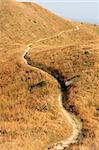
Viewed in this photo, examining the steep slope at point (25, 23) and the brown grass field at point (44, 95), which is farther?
the steep slope at point (25, 23)

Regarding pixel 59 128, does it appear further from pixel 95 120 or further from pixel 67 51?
pixel 67 51

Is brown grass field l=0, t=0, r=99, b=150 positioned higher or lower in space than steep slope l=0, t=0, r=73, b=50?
higher

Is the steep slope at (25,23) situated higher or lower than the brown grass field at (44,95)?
lower

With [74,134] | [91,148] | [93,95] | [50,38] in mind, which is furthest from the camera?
[50,38]

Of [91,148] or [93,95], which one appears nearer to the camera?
[91,148]

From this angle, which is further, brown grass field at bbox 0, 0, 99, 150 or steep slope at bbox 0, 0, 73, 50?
steep slope at bbox 0, 0, 73, 50

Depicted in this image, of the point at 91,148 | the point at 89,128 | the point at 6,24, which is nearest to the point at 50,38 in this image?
the point at 6,24

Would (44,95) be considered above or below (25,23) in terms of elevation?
above

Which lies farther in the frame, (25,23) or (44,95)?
(25,23)
